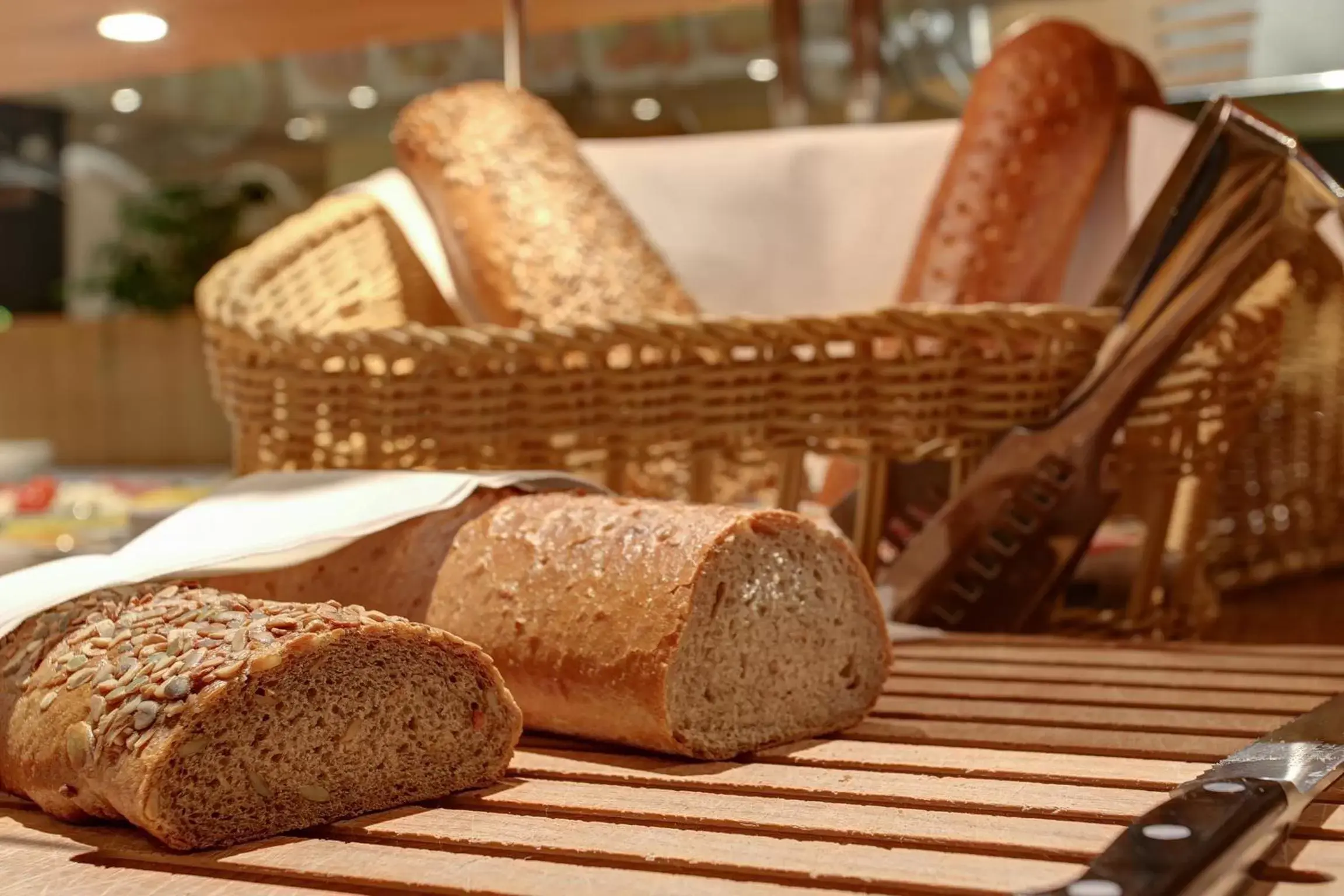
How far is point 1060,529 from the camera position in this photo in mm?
1087

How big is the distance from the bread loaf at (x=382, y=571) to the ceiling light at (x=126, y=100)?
4.50 metres

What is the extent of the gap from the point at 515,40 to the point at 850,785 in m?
1.40

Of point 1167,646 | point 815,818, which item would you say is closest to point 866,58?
point 1167,646

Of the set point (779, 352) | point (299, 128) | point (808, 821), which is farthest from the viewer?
point (299, 128)

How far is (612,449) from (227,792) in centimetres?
56

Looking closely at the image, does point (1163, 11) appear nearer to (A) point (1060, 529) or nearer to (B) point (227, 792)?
(A) point (1060, 529)

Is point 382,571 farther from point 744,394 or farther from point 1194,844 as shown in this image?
point 1194,844

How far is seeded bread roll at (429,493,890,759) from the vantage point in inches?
30.9

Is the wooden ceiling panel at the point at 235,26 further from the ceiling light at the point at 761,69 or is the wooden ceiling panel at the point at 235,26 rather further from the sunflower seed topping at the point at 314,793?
the ceiling light at the point at 761,69

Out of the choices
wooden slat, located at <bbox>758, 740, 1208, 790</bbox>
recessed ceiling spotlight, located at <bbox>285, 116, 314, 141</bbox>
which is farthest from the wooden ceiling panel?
recessed ceiling spotlight, located at <bbox>285, 116, 314, 141</bbox>

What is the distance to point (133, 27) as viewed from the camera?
69.9 inches

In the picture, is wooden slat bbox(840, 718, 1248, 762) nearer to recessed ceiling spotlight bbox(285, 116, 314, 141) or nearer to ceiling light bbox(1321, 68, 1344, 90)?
ceiling light bbox(1321, 68, 1344, 90)

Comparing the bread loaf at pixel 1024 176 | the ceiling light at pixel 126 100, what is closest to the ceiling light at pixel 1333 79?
the bread loaf at pixel 1024 176

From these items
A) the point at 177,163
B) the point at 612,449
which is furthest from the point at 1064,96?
the point at 177,163
